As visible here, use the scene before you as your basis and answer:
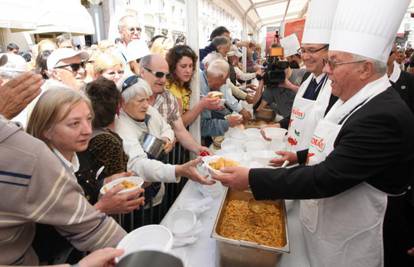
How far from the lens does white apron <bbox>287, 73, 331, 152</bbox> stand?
171 cm

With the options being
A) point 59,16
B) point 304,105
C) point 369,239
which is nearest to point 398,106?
point 369,239

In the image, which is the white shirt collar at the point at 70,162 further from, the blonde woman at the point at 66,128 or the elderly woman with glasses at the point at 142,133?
the elderly woman with glasses at the point at 142,133

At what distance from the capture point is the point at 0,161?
2.24 feet

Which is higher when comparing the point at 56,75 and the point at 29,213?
the point at 56,75

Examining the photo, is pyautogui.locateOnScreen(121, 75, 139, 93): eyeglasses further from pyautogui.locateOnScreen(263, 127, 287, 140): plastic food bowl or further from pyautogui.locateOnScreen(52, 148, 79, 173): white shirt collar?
pyautogui.locateOnScreen(263, 127, 287, 140): plastic food bowl

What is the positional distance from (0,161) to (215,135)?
2.13m

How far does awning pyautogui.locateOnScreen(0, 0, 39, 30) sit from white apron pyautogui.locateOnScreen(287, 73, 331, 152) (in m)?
6.24

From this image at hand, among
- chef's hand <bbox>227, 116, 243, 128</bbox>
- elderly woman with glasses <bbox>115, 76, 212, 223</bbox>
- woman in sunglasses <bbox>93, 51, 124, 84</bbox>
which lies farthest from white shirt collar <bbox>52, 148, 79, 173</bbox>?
chef's hand <bbox>227, 116, 243, 128</bbox>

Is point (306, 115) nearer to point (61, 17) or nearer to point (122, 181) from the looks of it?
point (122, 181)

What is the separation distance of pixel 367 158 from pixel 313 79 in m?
1.09

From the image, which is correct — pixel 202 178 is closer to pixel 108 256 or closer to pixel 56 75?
pixel 108 256

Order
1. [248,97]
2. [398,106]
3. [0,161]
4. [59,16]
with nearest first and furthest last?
[0,161] → [398,106] → [248,97] → [59,16]

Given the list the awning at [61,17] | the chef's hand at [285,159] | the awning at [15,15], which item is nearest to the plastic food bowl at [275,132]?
the chef's hand at [285,159]

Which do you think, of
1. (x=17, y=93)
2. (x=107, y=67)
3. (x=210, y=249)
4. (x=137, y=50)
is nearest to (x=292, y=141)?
(x=210, y=249)
